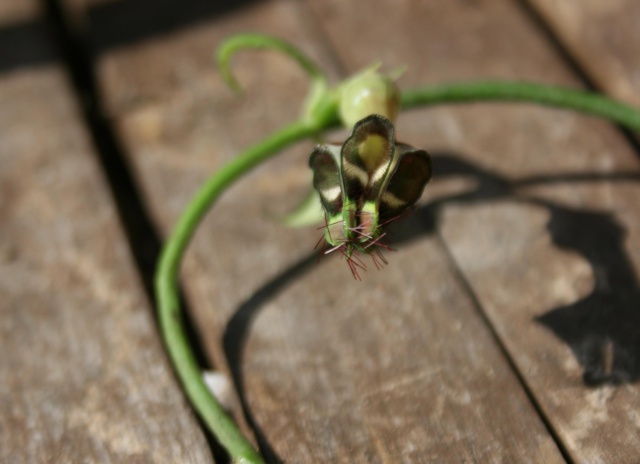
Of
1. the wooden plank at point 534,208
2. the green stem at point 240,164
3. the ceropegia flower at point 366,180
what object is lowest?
the wooden plank at point 534,208

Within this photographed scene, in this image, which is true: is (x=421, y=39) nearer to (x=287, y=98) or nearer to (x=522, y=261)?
(x=287, y=98)

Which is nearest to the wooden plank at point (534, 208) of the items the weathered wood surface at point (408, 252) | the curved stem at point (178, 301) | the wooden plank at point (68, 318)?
the weathered wood surface at point (408, 252)

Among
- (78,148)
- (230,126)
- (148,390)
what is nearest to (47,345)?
(148,390)

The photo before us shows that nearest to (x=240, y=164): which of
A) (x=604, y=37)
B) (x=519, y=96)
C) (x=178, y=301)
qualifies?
(x=178, y=301)

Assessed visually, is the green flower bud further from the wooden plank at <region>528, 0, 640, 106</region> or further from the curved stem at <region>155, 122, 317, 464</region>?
the wooden plank at <region>528, 0, 640, 106</region>

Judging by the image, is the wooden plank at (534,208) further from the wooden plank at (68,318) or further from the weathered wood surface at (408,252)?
the wooden plank at (68,318)
